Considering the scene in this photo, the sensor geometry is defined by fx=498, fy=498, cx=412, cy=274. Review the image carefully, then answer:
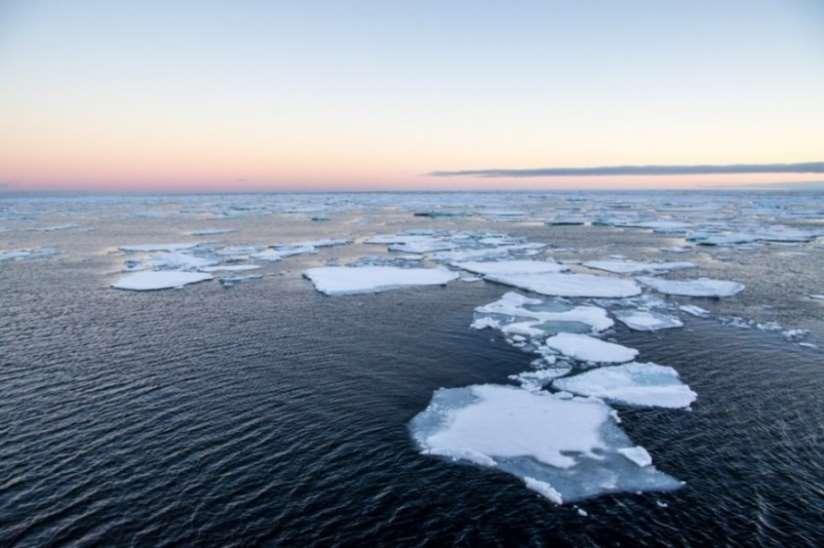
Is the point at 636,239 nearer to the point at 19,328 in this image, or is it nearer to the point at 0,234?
the point at 19,328

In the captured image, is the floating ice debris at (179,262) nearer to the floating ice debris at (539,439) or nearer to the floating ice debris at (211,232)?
the floating ice debris at (211,232)

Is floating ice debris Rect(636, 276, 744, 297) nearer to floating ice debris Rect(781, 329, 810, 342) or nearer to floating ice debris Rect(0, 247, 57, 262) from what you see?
floating ice debris Rect(781, 329, 810, 342)

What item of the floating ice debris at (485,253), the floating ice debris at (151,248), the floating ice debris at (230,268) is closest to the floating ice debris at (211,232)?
the floating ice debris at (151,248)

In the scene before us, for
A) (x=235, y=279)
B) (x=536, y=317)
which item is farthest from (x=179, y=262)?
(x=536, y=317)

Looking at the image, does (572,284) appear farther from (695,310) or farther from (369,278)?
(369,278)

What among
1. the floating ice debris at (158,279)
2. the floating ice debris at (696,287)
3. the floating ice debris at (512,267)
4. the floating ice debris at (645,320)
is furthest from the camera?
the floating ice debris at (512,267)

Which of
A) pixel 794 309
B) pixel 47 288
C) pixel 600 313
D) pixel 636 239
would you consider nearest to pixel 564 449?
pixel 600 313

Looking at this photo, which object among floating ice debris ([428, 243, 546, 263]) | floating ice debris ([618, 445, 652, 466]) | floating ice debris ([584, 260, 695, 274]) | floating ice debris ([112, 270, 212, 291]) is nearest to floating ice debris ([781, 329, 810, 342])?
floating ice debris ([618, 445, 652, 466])
